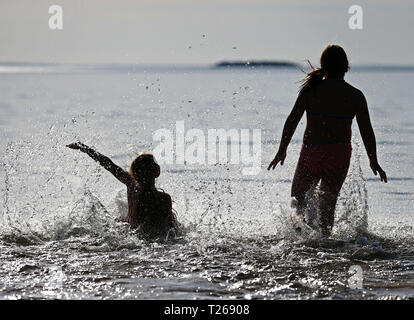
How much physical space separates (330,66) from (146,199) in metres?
2.24

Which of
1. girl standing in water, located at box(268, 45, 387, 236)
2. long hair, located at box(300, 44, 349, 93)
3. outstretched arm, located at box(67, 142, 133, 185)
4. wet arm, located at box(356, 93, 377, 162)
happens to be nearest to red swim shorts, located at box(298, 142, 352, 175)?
girl standing in water, located at box(268, 45, 387, 236)

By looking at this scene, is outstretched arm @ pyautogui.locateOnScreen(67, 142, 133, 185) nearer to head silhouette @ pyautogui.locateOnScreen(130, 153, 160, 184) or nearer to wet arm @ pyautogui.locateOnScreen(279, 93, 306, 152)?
head silhouette @ pyautogui.locateOnScreen(130, 153, 160, 184)

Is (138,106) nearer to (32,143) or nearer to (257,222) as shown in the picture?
(32,143)

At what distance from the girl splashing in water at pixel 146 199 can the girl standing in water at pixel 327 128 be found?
113 cm

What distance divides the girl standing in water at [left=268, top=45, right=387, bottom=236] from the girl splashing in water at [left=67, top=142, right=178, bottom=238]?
113 centimetres

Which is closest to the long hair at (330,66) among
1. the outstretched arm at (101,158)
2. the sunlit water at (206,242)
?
the sunlit water at (206,242)

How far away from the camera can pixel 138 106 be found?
2997 centimetres

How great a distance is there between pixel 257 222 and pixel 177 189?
9.68ft

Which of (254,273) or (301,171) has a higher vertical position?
(301,171)

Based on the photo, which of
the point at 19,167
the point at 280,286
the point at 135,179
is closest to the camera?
the point at 280,286

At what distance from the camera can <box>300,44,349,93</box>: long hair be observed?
7.70 meters

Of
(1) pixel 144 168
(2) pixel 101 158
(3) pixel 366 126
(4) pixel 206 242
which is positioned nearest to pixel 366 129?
(3) pixel 366 126
